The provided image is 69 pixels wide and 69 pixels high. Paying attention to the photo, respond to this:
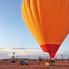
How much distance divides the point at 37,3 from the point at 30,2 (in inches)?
33.8

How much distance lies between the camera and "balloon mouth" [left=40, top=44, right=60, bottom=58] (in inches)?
1104

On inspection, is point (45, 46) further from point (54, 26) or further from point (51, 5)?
point (51, 5)

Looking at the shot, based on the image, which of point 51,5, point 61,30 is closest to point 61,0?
point 51,5

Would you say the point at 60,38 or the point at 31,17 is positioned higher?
the point at 31,17

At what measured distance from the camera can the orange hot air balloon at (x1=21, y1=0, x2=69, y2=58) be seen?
92.8 ft

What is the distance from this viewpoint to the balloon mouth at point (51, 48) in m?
28.0

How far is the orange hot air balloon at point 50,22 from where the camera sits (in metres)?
28.3

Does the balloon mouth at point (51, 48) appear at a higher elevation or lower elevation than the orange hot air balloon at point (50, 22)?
lower

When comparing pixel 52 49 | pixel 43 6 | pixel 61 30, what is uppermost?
pixel 43 6

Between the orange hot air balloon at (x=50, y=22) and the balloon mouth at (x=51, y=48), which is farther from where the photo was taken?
the orange hot air balloon at (x=50, y=22)

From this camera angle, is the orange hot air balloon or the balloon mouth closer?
the balloon mouth

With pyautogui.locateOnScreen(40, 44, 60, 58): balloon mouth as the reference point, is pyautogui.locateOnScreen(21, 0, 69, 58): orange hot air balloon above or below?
above

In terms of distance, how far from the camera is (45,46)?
1109 inches

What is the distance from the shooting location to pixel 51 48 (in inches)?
1108
